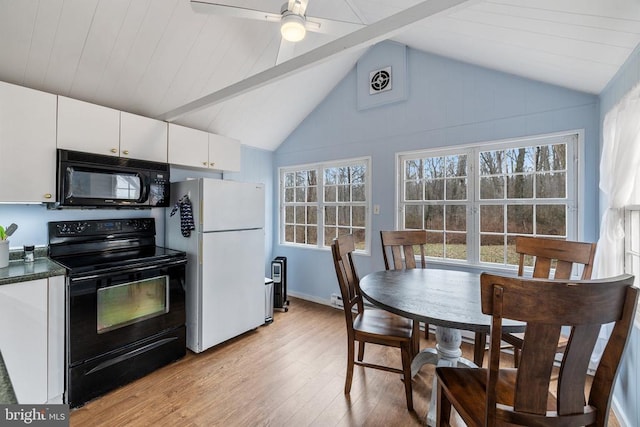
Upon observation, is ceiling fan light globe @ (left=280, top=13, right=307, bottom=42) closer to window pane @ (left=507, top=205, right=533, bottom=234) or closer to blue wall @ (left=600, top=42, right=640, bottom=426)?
blue wall @ (left=600, top=42, right=640, bottom=426)

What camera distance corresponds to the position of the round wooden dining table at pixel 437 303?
1299 millimetres

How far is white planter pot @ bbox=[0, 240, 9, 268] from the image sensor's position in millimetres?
1894

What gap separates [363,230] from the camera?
3590 millimetres

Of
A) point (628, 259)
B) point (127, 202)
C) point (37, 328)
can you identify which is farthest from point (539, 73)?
point (37, 328)

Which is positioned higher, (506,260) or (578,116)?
(578,116)

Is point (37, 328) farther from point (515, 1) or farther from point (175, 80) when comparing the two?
point (515, 1)

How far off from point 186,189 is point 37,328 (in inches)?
55.1

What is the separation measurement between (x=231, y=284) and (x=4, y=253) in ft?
5.20

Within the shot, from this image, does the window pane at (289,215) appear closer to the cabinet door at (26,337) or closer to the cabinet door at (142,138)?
the cabinet door at (142,138)

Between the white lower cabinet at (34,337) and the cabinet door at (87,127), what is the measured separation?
1024 millimetres

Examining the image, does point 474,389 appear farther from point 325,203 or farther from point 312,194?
point 312,194

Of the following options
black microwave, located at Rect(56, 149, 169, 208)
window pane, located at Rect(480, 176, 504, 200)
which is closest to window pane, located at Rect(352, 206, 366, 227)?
window pane, located at Rect(480, 176, 504, 200)

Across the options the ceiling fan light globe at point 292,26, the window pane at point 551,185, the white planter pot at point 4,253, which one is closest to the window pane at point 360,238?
the window pane at point 551,185

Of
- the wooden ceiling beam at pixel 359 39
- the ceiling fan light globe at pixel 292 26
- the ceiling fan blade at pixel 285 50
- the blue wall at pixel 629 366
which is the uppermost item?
the ceiling fan blade at pixel 285 50
